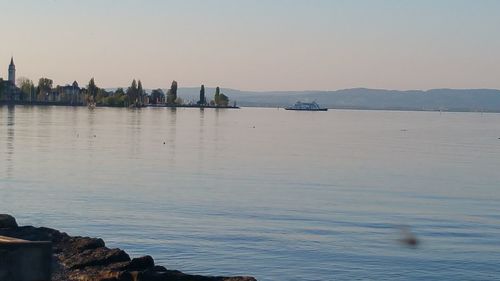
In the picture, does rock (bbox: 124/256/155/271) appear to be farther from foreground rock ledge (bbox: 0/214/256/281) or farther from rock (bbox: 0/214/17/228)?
rock (bbox: 0/214/17/228)

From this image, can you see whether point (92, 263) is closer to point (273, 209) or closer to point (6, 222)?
point (6, 222)

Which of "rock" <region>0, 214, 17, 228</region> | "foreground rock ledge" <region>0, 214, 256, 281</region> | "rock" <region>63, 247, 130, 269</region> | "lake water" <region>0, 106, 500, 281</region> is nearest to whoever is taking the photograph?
"foreground rock ledge" <region>0, 214, 256, 281</region>

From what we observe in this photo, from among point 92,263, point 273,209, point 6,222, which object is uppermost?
point 6,222

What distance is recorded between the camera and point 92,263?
17.5 metres

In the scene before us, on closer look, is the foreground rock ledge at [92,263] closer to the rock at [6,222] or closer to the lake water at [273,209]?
the rock at [6,222]

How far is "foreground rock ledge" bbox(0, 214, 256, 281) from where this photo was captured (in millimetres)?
15523

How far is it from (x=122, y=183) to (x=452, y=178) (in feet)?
56.0

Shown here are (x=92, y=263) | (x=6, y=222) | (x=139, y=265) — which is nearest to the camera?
(x=139, y=265)

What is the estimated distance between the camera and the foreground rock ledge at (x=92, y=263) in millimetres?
15523

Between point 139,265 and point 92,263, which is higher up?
point 139,265

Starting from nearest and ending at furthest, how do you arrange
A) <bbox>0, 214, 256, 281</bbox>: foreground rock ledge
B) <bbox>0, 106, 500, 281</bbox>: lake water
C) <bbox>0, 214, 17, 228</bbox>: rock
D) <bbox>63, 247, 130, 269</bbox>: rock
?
Answer: <bbox>0, 214, 256, 281</bbox>: foreground rock ledge → <bbox>63, 247, 130, 269</bbox>: rock → <bbox>0, 106, 500, 281</bbox>: lake water → <bbox>0, 214, 17, 228</bbox>: rock

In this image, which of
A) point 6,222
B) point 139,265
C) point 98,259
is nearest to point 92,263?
point 98,259

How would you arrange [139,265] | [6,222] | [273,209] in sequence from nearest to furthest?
[139,265], [6,222], [273,209]

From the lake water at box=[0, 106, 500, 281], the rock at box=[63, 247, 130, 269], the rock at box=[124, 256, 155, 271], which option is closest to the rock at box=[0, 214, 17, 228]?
the lake water at box=[0, 106, 500, 281]
